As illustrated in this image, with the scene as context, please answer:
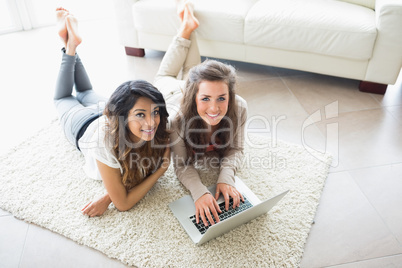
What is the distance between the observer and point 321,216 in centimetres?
157

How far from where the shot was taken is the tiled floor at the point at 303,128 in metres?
1.43

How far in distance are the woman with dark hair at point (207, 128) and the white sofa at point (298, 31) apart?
66 cm

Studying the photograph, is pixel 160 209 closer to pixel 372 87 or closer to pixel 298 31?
pixel 298 31

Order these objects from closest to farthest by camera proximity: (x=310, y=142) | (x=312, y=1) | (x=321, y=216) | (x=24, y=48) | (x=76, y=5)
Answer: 1. (x=321, y=216)
2. (x=310, y=142)
3. (x=312, y=1)
4. (x=24, y=48)
5. (x=76, y=5)

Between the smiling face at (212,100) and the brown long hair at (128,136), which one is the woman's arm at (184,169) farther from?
the smiling face at (212,100)

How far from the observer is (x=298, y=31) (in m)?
2.22

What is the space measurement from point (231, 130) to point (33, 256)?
1.00m

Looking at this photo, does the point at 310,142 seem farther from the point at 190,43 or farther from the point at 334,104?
the point at 190,43

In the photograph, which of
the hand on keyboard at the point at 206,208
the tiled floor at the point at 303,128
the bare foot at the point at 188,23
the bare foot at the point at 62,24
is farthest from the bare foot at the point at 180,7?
the hand on keyboard at the point at 206,208

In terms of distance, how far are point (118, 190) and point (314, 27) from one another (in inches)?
60.5

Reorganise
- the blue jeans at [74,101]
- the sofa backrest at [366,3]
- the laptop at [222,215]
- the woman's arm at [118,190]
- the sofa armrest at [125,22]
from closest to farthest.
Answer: the laptop at [222,215], the woman's arm at [118,190], the blue jeans at [74,101], the sofa backrest at [366,3], the sofa armrest at [125,22]

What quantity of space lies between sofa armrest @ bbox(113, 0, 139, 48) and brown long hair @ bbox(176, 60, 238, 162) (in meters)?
1.28

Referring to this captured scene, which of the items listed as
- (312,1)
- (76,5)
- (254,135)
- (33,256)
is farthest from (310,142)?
(76,5)

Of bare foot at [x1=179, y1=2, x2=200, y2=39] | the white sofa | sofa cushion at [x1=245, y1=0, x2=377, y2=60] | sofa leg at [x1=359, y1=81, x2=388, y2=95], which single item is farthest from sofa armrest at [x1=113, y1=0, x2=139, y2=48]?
sofa leg at [x1=359, y1=81, x2=388, y2=95]
